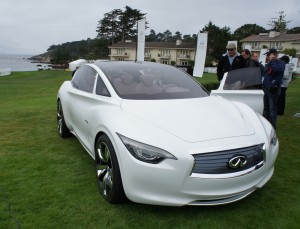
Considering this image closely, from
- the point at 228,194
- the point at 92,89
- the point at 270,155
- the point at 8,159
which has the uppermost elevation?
the point at 92,89

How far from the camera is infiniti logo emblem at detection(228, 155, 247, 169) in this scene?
8.64 ft

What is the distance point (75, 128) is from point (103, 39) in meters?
88.6

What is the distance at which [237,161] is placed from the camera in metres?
2.66

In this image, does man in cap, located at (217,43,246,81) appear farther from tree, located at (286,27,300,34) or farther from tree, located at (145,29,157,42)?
tree, located at (145,29,157,42)

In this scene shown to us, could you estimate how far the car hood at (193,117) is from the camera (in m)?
2.81

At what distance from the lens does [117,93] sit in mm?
3643

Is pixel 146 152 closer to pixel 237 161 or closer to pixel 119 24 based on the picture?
pixel 237 161

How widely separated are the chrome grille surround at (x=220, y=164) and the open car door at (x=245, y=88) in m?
2.13

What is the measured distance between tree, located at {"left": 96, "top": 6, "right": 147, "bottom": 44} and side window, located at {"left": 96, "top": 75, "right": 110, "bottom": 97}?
83839 millimetres

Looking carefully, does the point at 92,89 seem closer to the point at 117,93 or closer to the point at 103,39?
the point at 117,93

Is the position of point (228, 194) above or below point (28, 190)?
above

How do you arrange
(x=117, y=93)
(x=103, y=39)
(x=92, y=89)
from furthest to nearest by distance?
(x=103, y=39)
(x=92, y=89)
(x=117, y=93)

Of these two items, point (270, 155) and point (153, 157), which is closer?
point (153, 157)

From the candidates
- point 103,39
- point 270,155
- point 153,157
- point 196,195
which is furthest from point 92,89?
point 103,39
